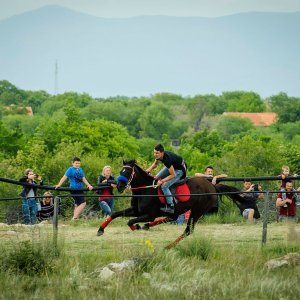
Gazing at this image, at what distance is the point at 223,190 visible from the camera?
1917 cm

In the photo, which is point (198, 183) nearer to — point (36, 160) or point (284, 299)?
point (284, 299)

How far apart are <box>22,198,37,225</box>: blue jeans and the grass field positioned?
282 mm

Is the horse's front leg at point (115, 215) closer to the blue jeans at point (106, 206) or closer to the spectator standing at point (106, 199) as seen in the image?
the spectator standing at point (106, 199)

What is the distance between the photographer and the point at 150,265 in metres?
14.3

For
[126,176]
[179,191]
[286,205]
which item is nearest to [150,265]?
[126,176]

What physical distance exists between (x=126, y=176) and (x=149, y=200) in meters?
0.64

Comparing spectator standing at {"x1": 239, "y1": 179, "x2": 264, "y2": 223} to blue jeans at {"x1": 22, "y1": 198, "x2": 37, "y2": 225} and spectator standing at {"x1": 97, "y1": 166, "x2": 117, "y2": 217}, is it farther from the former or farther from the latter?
blue jeans at {"x1": 22, "y1": 198, "x2": 37, "y2": 225}

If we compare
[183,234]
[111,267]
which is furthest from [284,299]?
[183,234]

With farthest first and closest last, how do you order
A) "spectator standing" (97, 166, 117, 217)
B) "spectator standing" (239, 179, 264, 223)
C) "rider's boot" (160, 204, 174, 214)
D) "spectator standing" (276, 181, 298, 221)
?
"spectator standing" (97, 166, 117, 217) < "spectator standing" (239, 179, 264, 223) < "spectator standing" (276, 181, 298, 221) < "rider's boot" (160, 204, 174, 214)

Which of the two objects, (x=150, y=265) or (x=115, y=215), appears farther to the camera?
(x=115, y=215)

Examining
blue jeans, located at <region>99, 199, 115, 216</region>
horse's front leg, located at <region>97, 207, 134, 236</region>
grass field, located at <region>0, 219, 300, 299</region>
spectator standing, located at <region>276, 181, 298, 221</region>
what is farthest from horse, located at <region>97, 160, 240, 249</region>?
blue jeans, located at <region>99, 199, 115, 216</region>

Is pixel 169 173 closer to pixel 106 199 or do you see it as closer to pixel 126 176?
pixel 126 176

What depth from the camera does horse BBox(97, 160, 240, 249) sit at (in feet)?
58.3

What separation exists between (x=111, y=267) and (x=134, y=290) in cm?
130
